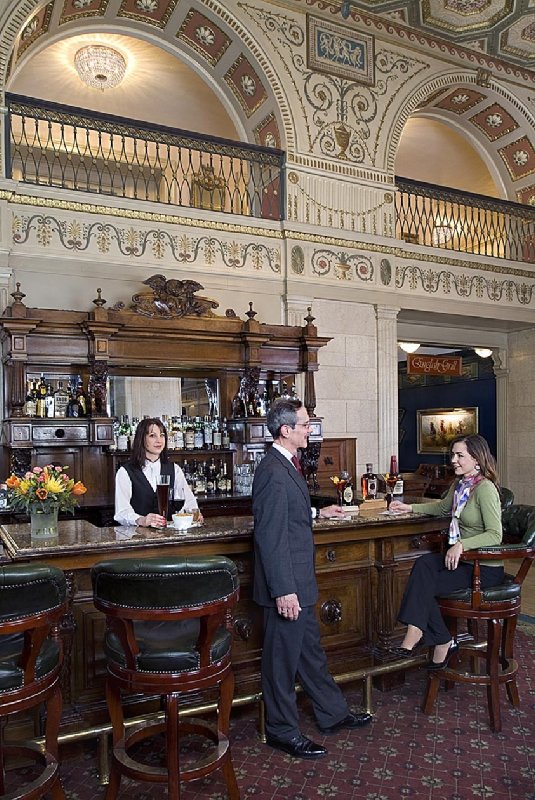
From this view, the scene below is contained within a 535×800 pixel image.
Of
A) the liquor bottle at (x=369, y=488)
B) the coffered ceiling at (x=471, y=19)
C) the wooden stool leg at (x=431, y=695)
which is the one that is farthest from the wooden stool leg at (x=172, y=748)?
the coffered ceiling at (x=471, y=19)

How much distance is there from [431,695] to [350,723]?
56 centimetres

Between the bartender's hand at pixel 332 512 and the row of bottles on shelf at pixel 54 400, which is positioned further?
the row of bottles on shelf at pixel 54 400

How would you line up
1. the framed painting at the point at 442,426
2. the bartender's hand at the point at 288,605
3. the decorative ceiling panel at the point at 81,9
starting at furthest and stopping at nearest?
1. the framed painting at the point at 442,426
2. the decorative ceiling panel at the point at 81,9
3. the bartender's hand at the point at 288,605

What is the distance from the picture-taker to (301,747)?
346cm

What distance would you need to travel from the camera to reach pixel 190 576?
2.72 metres

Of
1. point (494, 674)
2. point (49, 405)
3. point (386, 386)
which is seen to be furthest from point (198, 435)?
point (494, 674)

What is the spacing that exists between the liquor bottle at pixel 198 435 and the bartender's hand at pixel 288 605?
155 inches

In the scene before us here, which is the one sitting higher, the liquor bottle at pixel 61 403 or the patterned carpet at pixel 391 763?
the liquor bottle at pixel 61 403

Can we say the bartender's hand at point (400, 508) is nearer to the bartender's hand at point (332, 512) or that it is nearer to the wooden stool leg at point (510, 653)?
the bartender's hand at point (332, 512)

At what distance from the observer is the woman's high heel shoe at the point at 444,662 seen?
4020mm

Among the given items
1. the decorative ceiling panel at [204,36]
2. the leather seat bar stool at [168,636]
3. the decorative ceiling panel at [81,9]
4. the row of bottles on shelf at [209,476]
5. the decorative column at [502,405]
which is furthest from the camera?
the decorative column at [502,405]

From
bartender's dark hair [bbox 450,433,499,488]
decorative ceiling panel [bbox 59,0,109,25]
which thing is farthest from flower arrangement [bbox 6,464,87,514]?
decorative ceiling panel [bbox 59,0,109,25]

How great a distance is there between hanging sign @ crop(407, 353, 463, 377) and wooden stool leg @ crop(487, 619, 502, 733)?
7214 mm

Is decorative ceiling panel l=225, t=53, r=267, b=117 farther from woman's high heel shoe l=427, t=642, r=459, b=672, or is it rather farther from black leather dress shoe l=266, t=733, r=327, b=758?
black leather dress shoe l=266, t=733, r=327, b=758
